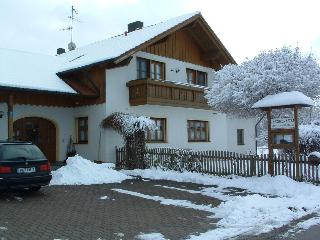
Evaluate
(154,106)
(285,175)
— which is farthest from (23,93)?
(285,175)

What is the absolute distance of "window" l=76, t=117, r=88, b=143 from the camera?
20.4 meters

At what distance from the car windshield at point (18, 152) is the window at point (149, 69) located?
10.5m

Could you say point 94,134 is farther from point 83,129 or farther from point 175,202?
point 175,202

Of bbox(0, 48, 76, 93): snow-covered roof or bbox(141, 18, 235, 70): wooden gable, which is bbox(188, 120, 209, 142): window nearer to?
bbox(141, 18, 235, 70): wooden gable

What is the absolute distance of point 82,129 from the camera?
67.6 feet

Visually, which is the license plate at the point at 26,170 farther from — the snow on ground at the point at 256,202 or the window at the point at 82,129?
the window at the point at 82,129

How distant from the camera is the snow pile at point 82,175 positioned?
45.6ft

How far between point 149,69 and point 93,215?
1361 centimetres

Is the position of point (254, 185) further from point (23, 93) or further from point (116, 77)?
point (23, 93)

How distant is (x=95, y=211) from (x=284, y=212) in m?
4.12

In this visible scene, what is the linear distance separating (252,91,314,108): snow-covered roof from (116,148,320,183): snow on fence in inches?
63.0

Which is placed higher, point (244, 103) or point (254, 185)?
point (244, 103)

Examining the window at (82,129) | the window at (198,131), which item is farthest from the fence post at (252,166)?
the window at (198,131)

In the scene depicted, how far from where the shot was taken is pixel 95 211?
927 cm
